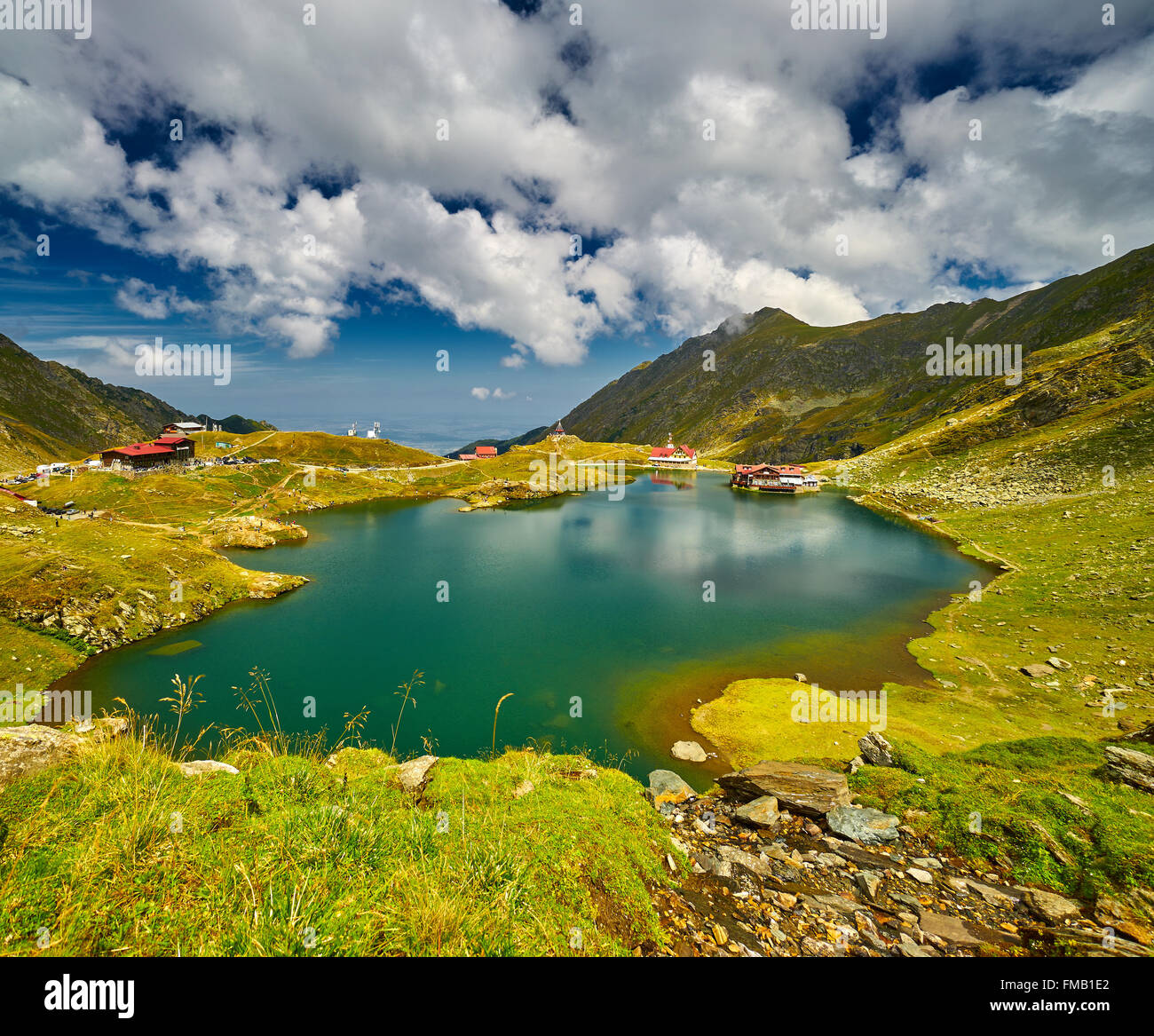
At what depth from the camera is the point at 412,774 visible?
36.2 feet

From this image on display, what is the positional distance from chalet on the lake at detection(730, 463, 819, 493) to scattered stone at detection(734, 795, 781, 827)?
113 meters

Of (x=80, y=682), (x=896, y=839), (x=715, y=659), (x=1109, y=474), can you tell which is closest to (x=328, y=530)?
(x=80, y=682)

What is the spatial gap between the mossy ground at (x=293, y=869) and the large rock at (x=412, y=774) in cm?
144

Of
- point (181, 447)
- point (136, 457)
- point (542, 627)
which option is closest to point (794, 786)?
point (542, 627)

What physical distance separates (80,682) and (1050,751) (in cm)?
4676

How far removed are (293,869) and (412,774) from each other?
6367 millimetres

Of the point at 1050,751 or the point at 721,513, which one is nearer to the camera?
the point at 1050,751

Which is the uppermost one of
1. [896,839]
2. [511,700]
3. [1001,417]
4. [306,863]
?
[1001,417]

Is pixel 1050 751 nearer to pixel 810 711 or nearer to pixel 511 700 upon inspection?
pixel 810 711

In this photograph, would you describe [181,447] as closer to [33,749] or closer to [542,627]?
[542,627]

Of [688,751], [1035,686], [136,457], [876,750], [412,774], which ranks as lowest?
[688,751]

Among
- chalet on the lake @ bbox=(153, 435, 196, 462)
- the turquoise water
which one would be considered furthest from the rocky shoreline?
chalet on the lake @ bbox=(153, 435, 196, 462)
